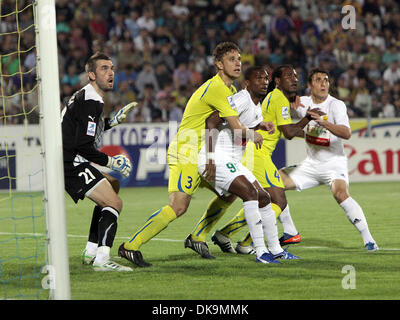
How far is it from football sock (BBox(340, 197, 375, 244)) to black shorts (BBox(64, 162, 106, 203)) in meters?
2.87

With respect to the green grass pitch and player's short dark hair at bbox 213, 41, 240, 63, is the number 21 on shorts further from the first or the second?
player's short dark hair at bbox 213, 41, 240, 63

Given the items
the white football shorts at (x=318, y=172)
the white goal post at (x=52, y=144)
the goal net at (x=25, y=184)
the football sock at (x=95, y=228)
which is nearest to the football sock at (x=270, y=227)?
the white football shorts at (x=318, y=172)

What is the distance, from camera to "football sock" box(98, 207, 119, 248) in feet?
24.2

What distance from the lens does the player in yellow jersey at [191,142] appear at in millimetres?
7586

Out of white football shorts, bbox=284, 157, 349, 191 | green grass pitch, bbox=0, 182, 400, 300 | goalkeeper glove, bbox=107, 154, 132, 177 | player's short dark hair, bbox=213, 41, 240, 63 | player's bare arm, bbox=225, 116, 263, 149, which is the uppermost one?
player's short dark hair, bbox=213, 41, 240, 63

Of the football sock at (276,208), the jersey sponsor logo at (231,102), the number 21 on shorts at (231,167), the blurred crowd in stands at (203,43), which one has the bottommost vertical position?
the football sock at (276,208)

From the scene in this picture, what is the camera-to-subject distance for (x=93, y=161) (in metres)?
7.44

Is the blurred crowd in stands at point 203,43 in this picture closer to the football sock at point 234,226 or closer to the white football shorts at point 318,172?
the white football shorts at point 318,172

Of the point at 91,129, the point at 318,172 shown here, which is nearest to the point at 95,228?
the point at 91,129

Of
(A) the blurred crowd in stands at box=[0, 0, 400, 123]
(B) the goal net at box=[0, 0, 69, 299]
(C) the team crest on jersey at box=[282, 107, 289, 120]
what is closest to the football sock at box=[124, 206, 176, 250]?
(B) the goal net at box=[0, 0, 69, 299]

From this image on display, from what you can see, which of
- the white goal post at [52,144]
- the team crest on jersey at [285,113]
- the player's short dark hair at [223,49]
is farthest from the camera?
the team crest on jersey at [285,113]

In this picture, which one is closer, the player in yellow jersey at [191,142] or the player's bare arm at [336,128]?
the player in yellow jersey at [191,142]

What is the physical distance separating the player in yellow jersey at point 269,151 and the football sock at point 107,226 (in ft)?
5.04
